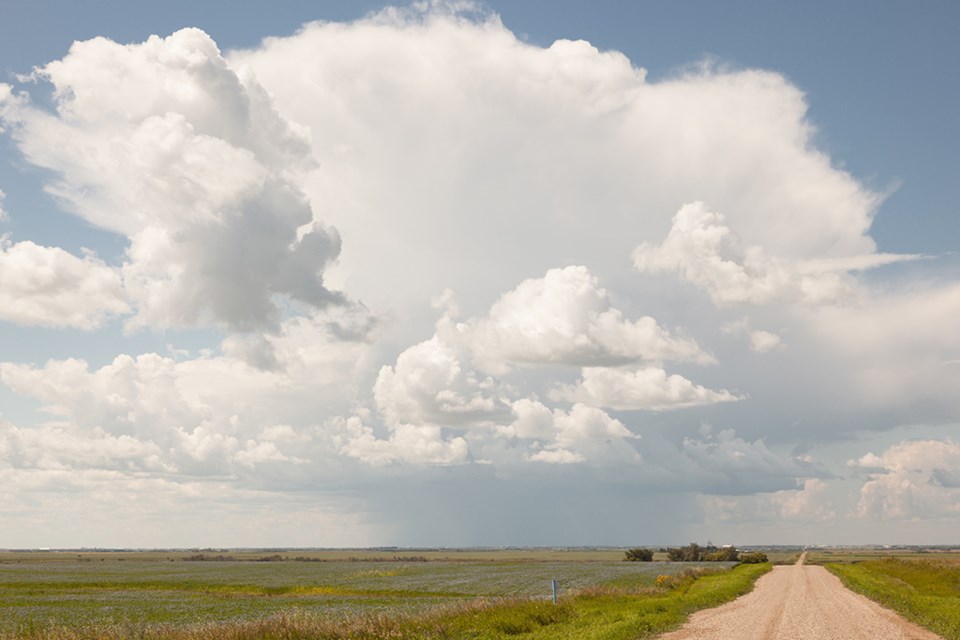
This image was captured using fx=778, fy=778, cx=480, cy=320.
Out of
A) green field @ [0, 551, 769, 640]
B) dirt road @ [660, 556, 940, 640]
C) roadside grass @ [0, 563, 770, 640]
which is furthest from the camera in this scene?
dirt road @ [660, 556, 940, 640]

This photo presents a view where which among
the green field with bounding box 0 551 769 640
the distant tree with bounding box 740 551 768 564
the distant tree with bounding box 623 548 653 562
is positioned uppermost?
the green field with bounding box 0 551 769 640

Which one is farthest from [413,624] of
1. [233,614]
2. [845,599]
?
[845,599]

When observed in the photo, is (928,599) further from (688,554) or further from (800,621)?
(688,554)

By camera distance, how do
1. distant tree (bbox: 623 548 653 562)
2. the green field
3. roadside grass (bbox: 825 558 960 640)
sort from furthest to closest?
distant tree (bbox: 623 548 653 562) < roadside grass (bbox: 825 558 960 640) < the green field

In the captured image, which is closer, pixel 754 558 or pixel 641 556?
pixel 754 558

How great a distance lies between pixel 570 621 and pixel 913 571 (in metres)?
75.7

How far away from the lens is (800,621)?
3694 centimetres

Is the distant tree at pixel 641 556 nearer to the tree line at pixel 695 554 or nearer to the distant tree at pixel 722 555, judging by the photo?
the tree line at pixel 695 554

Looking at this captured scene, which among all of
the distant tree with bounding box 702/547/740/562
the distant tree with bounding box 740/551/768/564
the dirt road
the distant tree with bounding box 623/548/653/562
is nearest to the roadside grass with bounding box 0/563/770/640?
the dirt road

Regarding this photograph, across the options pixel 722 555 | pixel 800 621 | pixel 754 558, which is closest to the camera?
pixel 800 621

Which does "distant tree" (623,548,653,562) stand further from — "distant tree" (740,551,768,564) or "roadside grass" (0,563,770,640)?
"roadside grass" (0,563,770,640)

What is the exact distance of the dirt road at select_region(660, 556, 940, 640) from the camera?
103 feet

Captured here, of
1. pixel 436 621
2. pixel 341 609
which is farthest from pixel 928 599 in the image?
pixel 341 609

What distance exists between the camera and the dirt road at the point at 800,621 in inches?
1238
